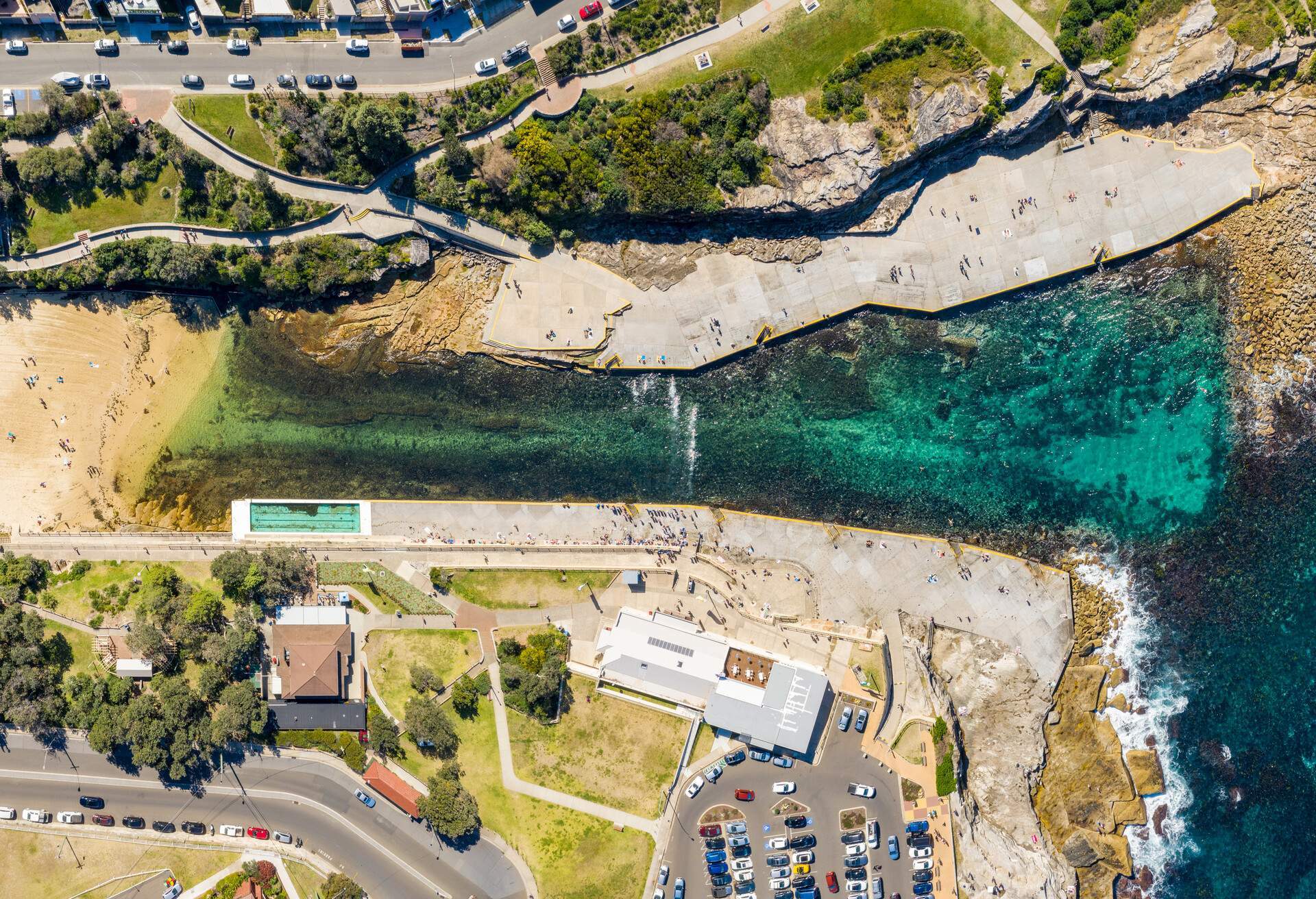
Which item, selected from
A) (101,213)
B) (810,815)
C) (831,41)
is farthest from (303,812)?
(831,41)

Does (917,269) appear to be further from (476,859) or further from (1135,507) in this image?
(476,859)

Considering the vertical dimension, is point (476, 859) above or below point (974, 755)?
below

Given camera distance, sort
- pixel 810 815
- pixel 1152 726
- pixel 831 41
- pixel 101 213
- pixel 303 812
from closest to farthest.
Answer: pixel 831 41, pixel 101 213, pixel 303 812, pixel 810 815, pixel 1152 726

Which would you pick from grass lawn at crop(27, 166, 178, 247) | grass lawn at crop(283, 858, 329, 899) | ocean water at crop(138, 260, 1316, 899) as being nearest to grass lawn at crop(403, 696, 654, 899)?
grass lawn at crop(283, 858, 329, 899)

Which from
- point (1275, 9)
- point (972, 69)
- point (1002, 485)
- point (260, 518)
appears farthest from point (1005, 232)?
point (260, 518)

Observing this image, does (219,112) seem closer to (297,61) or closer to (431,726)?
(297,61)

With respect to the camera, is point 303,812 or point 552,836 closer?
point 552,836

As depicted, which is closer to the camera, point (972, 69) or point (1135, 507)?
point (972, 69)
